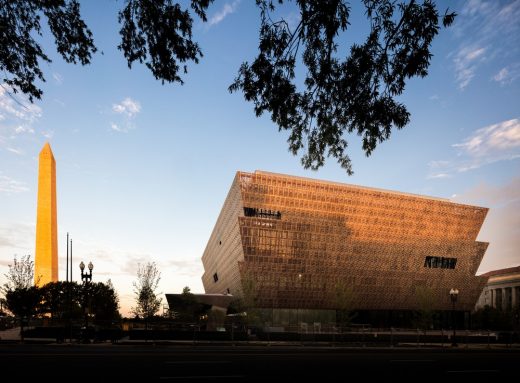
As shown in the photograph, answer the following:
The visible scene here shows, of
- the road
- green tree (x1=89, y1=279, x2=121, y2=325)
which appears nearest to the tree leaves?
the road

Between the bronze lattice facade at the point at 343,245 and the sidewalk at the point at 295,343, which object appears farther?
the bronze lattice facade at the point at 343,245

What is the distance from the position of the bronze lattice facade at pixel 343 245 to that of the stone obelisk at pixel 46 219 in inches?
1292

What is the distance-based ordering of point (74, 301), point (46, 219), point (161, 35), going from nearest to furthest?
point (161, 35) → point (46, 219) → point (74, 301)

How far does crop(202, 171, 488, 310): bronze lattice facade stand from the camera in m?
74.9

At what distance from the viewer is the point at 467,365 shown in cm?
1602

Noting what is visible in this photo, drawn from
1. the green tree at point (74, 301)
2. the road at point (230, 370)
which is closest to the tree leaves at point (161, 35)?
the road at point (230, 370)

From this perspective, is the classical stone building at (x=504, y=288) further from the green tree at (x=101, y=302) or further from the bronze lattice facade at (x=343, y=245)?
the green tree at (x=101, y=302)

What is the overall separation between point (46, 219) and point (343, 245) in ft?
182

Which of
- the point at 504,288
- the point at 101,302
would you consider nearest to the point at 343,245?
the point at 101,302

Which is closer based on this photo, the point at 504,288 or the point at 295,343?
the point at 295,343

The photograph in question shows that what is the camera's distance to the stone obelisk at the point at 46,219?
70.4 m

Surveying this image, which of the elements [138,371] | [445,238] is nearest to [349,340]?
[138,371]

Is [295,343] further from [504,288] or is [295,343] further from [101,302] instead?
[504,288]

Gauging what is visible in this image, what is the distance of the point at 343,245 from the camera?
81125mm
